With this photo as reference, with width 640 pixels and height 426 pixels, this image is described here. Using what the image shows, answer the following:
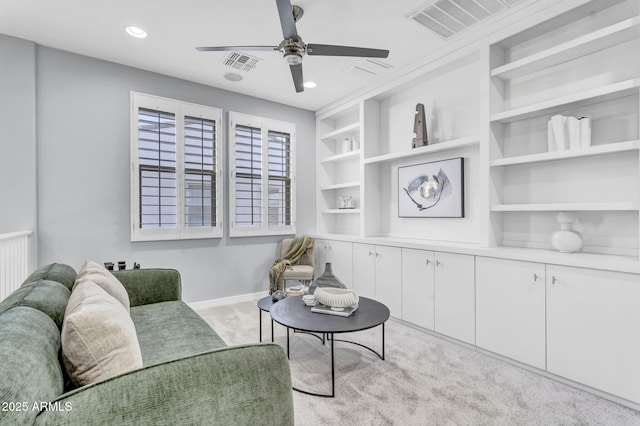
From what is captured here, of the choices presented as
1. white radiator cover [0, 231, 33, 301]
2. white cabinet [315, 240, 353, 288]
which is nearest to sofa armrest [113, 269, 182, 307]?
white radiator cover [0, 231, 33, 301]

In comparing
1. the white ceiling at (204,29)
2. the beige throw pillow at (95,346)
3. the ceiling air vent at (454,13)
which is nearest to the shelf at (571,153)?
the ceiling air vent at (454,13)

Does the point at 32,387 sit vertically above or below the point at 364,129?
below

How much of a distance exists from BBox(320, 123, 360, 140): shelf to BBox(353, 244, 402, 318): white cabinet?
1648 millimetres

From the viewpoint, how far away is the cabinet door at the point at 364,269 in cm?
384

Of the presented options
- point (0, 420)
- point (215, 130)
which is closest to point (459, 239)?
point (215, 130)

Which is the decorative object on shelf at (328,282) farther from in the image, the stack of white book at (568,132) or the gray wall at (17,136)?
the gray wall at (17,136)

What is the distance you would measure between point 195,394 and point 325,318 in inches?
54.0

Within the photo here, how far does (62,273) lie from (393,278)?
291cm

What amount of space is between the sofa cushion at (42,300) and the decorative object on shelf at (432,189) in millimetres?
3296

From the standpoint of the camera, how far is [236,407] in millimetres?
961

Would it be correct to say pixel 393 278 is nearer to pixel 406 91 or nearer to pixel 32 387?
pixel 406 91

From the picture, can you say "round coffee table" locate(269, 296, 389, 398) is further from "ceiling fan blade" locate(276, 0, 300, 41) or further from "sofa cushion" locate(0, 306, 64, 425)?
"ceiling fan blade" locate(276, 0, 300, 41)

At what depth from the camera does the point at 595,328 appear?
82.9 inches

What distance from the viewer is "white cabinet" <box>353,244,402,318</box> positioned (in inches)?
139
